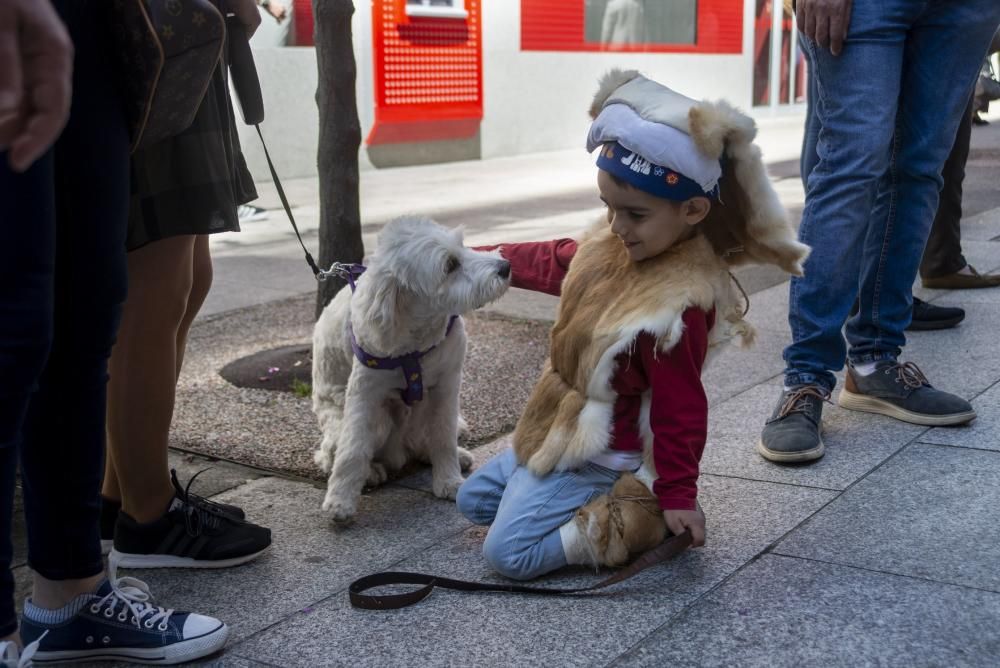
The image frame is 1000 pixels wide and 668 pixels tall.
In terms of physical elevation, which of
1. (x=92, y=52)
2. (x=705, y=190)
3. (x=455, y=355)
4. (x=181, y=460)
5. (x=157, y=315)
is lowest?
(x=181, y=460)

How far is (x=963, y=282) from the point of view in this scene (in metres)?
5.70

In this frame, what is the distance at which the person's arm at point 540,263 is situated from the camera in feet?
10.5

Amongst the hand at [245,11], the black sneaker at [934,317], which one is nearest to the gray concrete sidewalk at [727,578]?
the black sneaker at [934,317]

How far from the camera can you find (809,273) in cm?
368

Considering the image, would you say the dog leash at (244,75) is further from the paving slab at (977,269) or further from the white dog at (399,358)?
the paving slab at (977,269)

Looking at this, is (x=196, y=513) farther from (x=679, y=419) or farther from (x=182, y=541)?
(x=679, y=419)

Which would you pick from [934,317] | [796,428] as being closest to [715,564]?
[796,428]

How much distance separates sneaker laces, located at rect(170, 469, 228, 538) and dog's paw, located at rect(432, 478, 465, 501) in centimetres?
70

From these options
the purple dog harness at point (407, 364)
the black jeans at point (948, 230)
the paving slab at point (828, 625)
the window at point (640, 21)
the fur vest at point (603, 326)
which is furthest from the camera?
the window at point (640, 21)

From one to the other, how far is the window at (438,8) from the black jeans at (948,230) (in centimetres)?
916

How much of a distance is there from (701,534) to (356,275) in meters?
1.48

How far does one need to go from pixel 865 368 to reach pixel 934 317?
1193 millimetres

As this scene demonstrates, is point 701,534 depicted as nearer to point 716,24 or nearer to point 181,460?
point 181,460

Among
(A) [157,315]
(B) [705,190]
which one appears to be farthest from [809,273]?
(A) [157,315]
